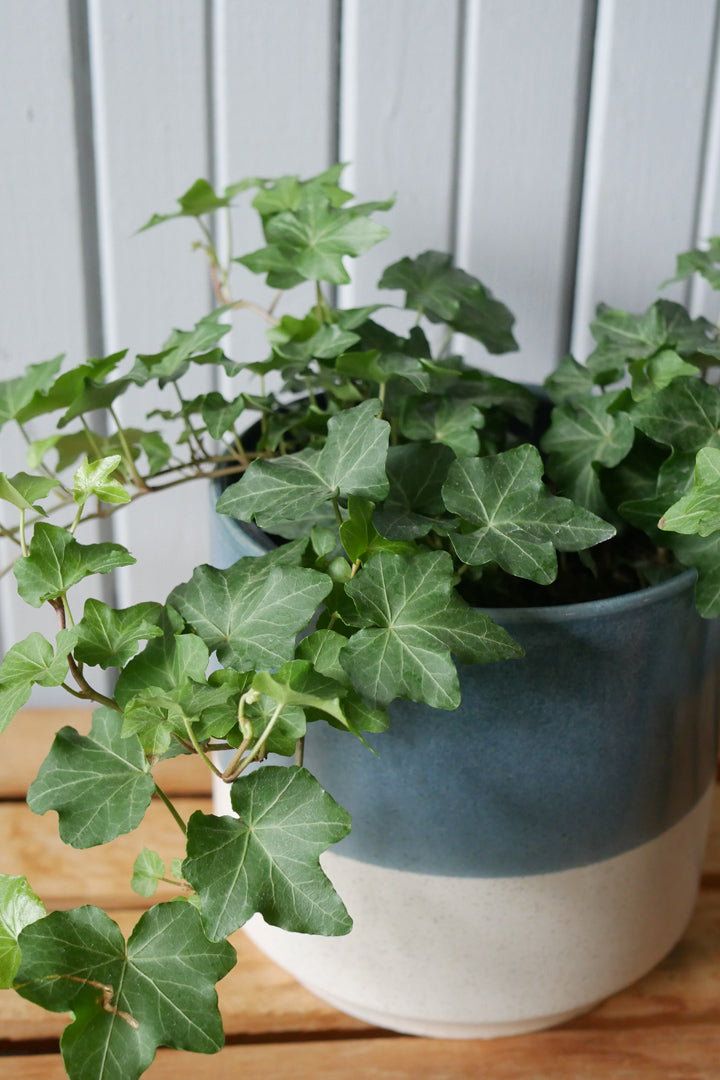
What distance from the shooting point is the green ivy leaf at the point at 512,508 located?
1.39 feet

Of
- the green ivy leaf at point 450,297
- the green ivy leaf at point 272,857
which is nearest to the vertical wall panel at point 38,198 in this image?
the green ivy leaf at point 450,297

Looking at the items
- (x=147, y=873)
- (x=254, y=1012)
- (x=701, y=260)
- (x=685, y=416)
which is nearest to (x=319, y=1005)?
(x=254, y=1012)

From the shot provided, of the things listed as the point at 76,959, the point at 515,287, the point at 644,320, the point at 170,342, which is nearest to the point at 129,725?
the point at 76,959

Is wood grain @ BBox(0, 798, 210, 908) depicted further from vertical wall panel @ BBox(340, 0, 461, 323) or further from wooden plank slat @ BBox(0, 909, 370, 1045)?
vertical wall panel @ BBox(340, 0, 461, 323)

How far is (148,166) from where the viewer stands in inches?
27.6

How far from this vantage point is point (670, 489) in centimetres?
48

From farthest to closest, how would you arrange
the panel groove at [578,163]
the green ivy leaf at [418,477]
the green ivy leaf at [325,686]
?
1. the panel groove at [578,163]
2. the green ivy leaf at [418,477]
3. the green ivy leaf at [325,686]

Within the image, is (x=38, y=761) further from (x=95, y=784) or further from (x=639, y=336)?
(x=639, y=336)

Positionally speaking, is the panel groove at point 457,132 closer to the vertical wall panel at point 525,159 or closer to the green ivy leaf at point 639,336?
the vertical wall panel at point 525,159

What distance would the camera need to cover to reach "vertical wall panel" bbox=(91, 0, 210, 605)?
2.20 ft

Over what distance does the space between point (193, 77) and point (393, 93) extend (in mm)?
129

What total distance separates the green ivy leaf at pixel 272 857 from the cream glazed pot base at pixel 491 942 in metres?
0.12

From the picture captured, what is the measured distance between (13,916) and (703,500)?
1.01 ft

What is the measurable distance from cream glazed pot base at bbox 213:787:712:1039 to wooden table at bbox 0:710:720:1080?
13 mm
